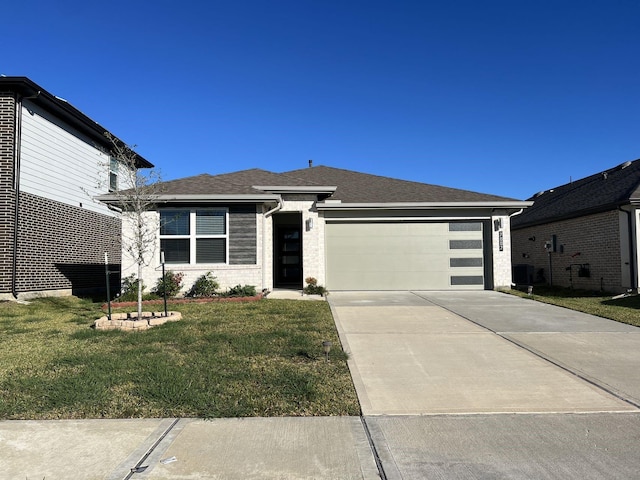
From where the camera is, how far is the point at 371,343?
6.86 m

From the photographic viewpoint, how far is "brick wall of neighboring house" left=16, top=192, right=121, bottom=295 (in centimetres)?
1213

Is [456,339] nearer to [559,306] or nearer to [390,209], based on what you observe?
[559,306]

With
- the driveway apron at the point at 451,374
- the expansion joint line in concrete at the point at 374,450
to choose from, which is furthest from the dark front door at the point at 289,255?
the expansion joint line in concrete at the point at 374,450

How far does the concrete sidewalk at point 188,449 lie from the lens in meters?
3.03

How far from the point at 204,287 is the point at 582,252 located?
13232 millimetres

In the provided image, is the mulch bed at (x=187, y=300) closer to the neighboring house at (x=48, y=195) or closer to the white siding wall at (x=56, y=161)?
the neighboring house at (x=48, y=195)

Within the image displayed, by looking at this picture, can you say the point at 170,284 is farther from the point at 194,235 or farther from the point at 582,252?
the point at 582,252

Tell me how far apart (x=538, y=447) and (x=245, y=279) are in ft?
33.2

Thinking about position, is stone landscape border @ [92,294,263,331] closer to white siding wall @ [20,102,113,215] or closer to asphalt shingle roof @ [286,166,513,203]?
white siding wall @ [20,102,113,215]

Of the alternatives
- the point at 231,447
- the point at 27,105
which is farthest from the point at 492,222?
the point at 27,105

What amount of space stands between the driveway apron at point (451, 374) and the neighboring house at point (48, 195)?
9.24 meters

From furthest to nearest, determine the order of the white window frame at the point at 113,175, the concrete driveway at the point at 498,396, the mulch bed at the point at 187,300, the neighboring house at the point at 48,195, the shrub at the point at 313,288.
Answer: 1. the white window frame at the point at 113,175
2. the shrub at the point at 313,288
3. the neighboring house at the point at 48,195
4. the mulch bed at the point at 187,300
5. the concrete driveway at the point at 498,396

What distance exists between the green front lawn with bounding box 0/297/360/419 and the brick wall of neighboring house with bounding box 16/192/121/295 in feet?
13.9

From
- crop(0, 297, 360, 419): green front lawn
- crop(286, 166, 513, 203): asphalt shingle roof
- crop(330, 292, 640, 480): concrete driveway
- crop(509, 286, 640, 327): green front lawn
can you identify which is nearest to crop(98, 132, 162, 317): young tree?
crop(0, 297, 360, 419): green front lawn
